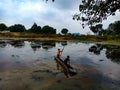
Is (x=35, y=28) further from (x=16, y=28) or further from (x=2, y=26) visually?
(x=2, y=26)

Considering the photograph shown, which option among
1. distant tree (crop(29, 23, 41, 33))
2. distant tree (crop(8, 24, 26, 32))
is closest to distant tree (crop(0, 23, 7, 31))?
distant tree (crop(8, 24, 26, 32))

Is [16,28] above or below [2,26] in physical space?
below

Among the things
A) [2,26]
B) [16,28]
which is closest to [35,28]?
[16,28]

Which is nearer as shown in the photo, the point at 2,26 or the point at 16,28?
the point at 2,26

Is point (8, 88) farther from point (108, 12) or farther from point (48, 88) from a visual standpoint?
point (108, 12)

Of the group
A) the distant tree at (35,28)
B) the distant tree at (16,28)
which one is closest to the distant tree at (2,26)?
the distant tree at (16,28)

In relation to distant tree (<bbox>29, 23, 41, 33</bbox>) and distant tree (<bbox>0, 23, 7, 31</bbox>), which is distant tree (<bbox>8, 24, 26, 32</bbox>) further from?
distant tree (<bbox>29, 23, 41, 33</bbox>)

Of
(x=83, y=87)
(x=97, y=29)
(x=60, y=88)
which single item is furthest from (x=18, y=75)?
(x=97, y=29)

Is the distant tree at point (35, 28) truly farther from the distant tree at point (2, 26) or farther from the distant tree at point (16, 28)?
the distant tree at point (2, 26)

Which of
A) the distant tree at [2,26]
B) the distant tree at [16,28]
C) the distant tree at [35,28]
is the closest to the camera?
the distant tree at [2,26]

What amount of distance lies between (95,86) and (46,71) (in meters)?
7.68

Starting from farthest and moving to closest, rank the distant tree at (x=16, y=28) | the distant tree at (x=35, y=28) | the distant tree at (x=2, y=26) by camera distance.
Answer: the distant tree at (x=16, y=28), the distant tree at (x=35, y=28), the distant tree at (x=2, y=26)

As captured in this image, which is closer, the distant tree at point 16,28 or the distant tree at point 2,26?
the distant tree at point 2,26

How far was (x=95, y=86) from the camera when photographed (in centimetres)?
1939
